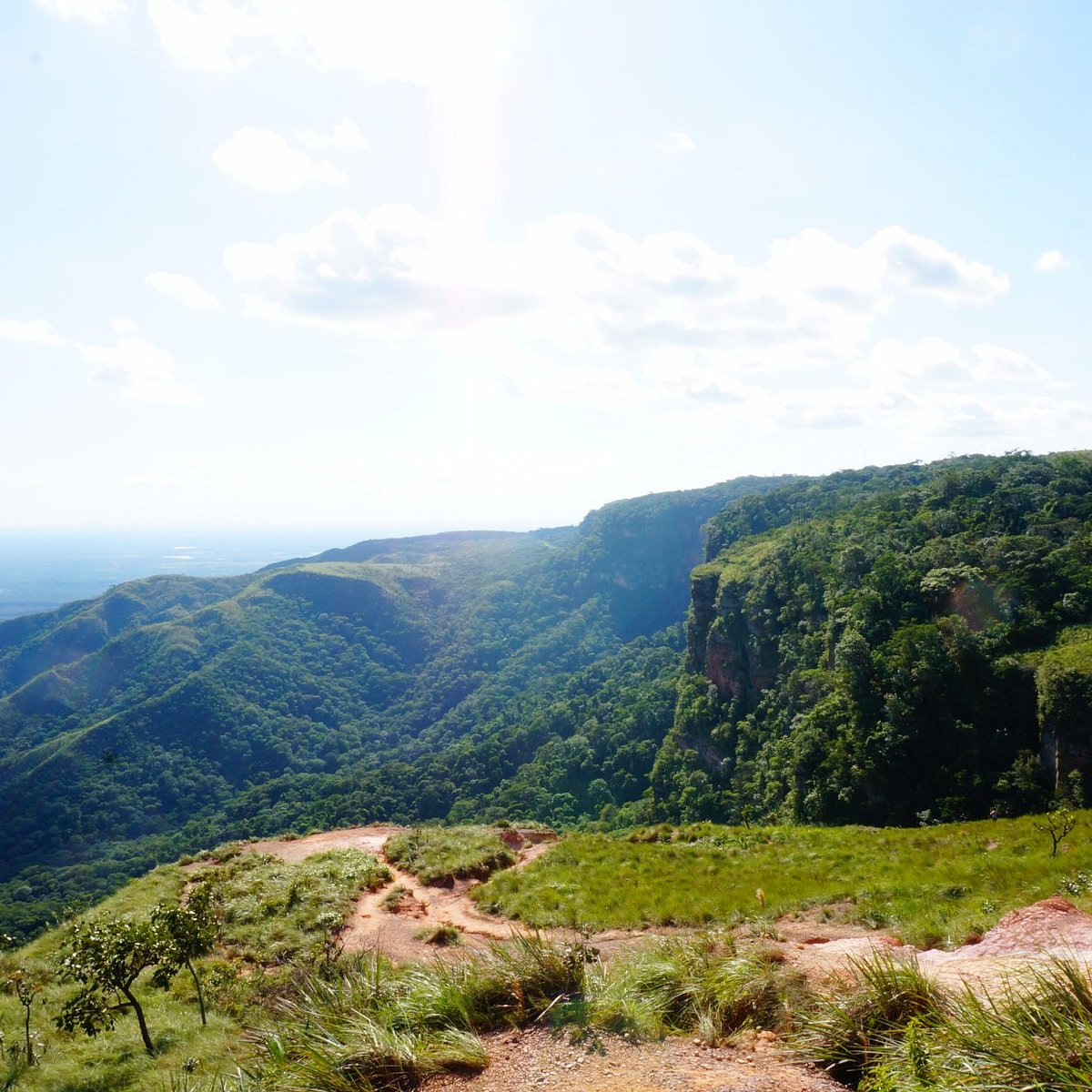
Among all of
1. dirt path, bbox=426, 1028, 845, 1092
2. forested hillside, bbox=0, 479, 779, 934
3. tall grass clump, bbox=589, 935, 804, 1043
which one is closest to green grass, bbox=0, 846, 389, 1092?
dirt path, bbox=426, 1028, 845, 1092

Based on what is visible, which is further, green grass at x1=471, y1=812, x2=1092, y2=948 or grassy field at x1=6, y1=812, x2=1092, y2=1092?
green grass at x1=471, y1=812, x2=1092, y2=948

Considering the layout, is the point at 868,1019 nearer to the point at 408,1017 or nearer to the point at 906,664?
the point at 408,1017

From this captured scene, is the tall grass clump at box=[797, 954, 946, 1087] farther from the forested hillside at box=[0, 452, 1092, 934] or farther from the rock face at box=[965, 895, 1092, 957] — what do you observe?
the forested hillside at box=[0, 452, 1092, 934]

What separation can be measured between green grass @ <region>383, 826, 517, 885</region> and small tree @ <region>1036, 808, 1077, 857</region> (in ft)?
44.1

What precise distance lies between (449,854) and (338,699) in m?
104

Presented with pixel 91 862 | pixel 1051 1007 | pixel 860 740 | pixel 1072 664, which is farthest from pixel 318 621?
pixel 1051 1007

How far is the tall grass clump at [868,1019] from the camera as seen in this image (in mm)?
4875

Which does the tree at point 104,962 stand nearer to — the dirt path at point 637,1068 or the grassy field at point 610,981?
the grassy field at point 610,981

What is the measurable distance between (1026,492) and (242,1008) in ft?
162

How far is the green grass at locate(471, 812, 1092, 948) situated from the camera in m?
11.1

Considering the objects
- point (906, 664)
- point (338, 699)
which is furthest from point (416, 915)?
point (338, 699)

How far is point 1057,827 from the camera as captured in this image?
14461 mm

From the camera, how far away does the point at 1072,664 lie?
22.1 meters

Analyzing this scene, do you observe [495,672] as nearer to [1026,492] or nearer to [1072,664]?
[1026,492]
